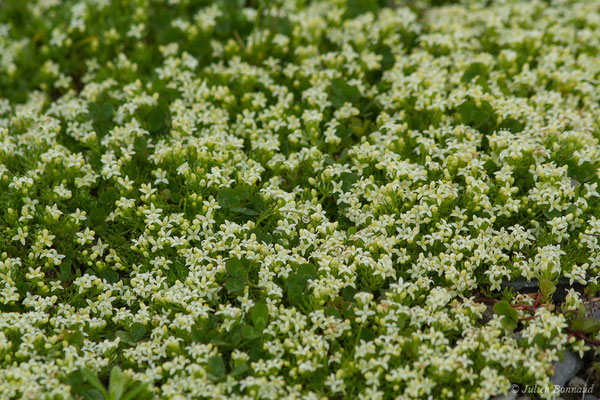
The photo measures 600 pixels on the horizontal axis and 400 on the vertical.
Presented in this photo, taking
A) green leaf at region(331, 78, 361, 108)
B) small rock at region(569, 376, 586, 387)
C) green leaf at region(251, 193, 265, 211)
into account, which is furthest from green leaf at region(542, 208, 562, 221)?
green leaf at region(251, 193, 265, 211)

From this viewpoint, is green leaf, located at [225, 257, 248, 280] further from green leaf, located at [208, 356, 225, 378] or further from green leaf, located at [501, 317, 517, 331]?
green leaf, located at [501, 317, 517, 331]

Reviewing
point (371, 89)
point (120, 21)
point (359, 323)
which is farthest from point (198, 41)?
point (359, 323)

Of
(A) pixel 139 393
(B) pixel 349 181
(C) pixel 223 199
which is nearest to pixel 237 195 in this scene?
(C) pixel 223 199

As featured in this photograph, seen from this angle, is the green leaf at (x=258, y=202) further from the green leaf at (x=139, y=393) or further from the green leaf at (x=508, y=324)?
the green leaf at (x=508, y=324)

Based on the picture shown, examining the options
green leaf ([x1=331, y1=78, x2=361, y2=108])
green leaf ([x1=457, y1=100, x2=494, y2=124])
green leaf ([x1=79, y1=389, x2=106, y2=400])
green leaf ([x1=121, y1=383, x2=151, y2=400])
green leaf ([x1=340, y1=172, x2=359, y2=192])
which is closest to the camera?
green leaf ([x1=121, y1=383, x2=151, y2=400])

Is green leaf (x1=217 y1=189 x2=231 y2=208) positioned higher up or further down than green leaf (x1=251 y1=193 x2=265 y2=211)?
higher up

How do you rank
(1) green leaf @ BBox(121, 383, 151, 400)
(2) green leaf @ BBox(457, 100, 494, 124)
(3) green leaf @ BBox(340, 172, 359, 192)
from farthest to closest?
(2) green leaf @ BBox(457, 100, 494, 124)
(3) green leaf @ BBox(340, 172, 359, 192)
(1) green leaf @ BBox(121, 383, 151, 400)
